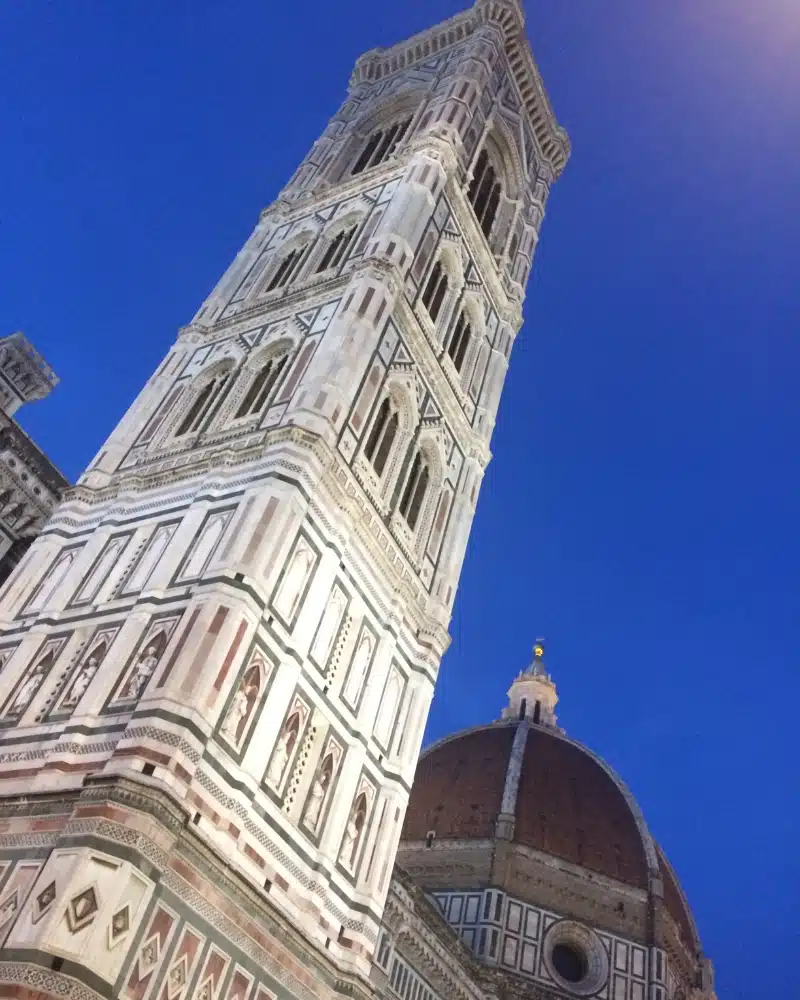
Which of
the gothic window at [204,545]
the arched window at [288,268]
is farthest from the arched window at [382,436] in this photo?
the arched window at [288,268]

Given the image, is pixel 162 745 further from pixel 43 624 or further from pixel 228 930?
pixel 43 624

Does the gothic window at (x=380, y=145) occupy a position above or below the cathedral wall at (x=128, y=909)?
above

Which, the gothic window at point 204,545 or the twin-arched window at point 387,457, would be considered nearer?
the gothic window at point 204,545

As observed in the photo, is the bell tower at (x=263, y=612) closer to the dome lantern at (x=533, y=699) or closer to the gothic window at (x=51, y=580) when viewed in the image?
the gothic window at (x=51, y=580)

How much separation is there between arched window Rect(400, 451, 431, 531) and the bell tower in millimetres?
60

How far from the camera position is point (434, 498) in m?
16.8

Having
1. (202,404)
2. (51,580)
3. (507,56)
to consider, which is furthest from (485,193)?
(51,580)

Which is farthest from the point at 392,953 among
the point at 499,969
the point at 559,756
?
the point at 559,756

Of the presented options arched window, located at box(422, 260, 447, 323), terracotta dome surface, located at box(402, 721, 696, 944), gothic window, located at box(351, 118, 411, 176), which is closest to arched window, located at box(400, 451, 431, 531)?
arched window, located at box(422, 260, 447, 323)

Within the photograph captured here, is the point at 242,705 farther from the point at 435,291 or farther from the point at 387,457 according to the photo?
the point at 435,291

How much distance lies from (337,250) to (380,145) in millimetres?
5434

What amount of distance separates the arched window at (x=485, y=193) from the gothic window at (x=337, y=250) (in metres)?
3.95

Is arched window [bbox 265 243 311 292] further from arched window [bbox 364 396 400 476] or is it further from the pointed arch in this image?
arched window [bbox 364 396 400 476]

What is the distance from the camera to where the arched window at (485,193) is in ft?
74.4
